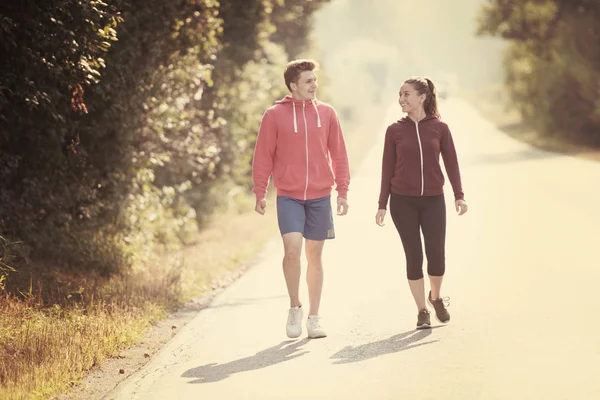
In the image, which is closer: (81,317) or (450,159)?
(450,159)

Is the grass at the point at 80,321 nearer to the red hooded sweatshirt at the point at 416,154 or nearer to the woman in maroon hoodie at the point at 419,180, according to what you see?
the woman in maroon hoodie at the point at 419,180

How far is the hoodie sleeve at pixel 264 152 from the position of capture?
8.14 metres

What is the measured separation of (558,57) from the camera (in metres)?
35.2

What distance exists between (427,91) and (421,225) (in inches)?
43.6

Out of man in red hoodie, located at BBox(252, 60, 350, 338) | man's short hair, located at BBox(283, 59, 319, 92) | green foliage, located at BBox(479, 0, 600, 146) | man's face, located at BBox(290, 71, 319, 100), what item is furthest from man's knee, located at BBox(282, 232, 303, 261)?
green foliage, located at BBox(479, 0, 600, 146)

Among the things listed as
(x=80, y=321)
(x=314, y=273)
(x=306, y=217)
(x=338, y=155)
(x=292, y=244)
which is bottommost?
(x=80, y=321)

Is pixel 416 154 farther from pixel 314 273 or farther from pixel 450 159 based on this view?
pixel 314 273

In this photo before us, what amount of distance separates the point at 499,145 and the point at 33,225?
30936 millimetres

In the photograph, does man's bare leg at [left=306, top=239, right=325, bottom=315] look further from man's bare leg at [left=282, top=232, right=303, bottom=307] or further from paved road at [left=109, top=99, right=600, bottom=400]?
paved road at [left=109, top=99, right=600, bottom=400]

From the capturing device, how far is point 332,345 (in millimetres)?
7926

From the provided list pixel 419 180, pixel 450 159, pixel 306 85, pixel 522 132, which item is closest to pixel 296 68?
pixel 306 85

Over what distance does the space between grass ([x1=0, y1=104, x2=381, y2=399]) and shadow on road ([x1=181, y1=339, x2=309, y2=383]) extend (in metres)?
0.84

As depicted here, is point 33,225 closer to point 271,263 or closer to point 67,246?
point 67,246

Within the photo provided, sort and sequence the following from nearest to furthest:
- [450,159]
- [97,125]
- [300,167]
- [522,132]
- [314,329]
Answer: [300,167], [314,329], [450,159], [97,125], [522,132]
